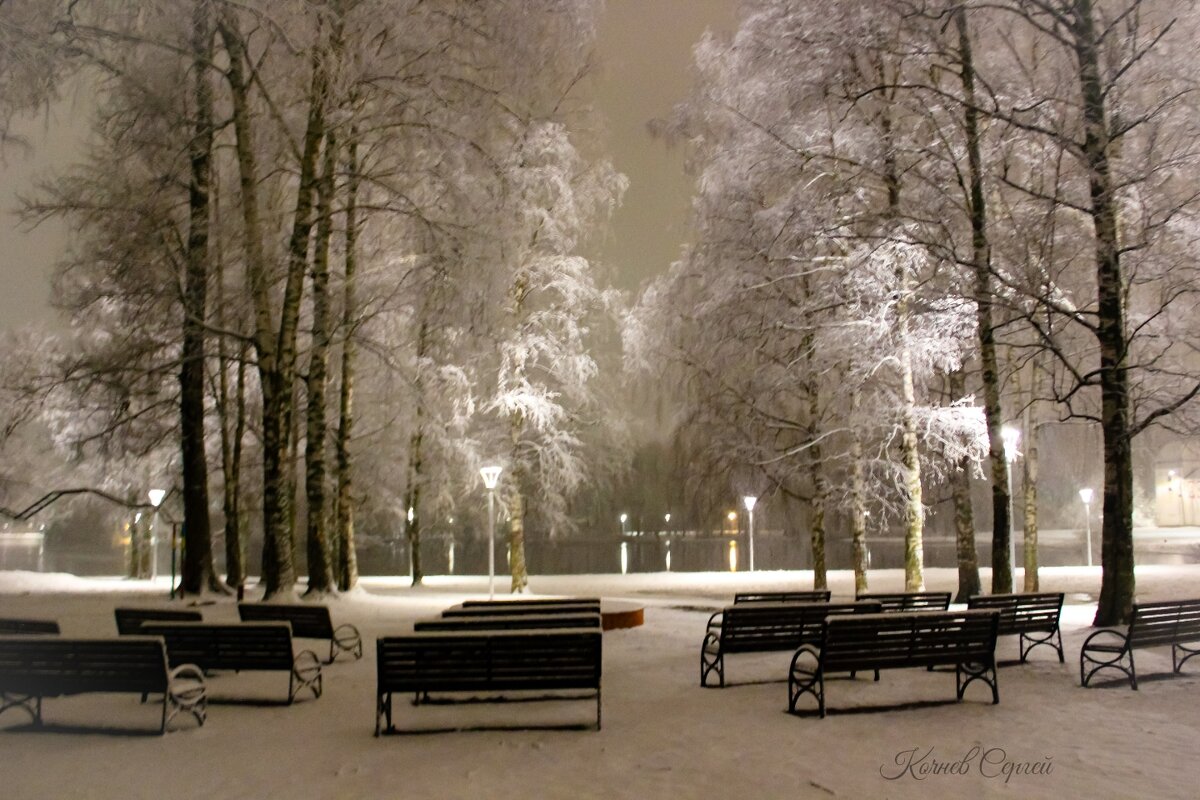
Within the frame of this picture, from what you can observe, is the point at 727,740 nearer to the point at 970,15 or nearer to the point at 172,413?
the point at 970,15

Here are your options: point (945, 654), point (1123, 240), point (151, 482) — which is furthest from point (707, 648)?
point (151, 482)

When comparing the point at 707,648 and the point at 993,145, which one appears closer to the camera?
the point at 707,648

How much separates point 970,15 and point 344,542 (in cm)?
1631

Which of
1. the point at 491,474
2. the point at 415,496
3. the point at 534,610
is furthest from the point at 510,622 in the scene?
the point at 415,496

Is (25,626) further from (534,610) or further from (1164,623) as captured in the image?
(1164,623)

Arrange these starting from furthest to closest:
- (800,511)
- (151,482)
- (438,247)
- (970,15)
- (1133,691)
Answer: (151,482) → (800,511) → (438,247) → (970,15) → (1133,691)

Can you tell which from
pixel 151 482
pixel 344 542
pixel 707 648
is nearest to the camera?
pixel 707 648

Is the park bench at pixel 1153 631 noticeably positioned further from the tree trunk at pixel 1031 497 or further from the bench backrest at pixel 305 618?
the tree trunk at pixel 1031 497

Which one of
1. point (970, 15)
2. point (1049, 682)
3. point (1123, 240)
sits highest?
point (970, 15)

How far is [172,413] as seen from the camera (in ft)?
74.7

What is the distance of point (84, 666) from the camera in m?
7.02

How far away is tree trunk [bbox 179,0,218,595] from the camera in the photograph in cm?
1717

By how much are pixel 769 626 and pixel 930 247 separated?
591 cm

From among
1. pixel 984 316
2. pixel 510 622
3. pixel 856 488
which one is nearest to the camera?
pixel 510 622
